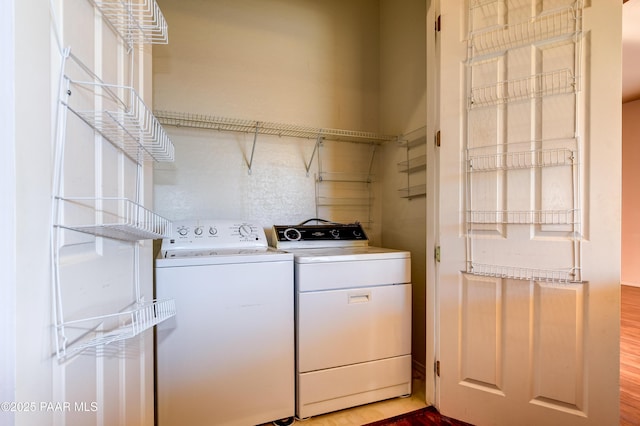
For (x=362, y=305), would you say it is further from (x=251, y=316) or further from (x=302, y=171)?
(x=302, y=171)

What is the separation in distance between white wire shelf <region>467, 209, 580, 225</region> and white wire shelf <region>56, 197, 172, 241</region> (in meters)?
1.46

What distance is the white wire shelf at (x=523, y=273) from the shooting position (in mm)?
1385

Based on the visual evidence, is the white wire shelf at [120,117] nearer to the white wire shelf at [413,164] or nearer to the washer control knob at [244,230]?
the washer control knob at [244,230]

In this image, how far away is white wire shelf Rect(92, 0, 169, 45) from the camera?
2.80ft

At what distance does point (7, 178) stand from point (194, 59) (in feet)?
6.13

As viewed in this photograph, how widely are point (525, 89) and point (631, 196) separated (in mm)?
4800

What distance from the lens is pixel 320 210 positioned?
2416 mm

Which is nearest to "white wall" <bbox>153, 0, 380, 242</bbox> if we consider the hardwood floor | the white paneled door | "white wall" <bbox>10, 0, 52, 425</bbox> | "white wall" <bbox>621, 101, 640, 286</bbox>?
the white paneled door

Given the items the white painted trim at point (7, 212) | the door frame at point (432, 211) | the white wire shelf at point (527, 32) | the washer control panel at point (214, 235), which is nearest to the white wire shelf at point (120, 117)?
the white painted trim at point (7, 212)

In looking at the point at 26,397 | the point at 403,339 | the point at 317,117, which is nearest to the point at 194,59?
the point at 317,117

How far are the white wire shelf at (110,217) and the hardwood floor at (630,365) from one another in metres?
2.39

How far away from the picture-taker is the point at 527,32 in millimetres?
1459

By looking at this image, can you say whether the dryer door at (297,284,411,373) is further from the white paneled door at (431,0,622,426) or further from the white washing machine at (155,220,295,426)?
the white paneled door at (431,0,622,426)

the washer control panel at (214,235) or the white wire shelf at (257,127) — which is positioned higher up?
the white wire shelf at (257,127)
